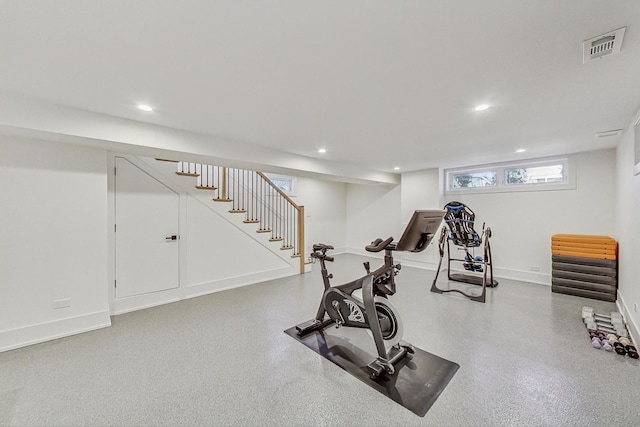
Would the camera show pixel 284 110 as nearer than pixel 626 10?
No

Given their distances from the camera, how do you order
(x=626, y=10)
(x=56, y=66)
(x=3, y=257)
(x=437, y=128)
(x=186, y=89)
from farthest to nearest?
(x=437, y=128)
(x=3, y=257)
(x=186, y=89)
(x=56, y=66)
(x=626, y=10)

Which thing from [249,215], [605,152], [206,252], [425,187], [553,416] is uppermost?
[605,152]

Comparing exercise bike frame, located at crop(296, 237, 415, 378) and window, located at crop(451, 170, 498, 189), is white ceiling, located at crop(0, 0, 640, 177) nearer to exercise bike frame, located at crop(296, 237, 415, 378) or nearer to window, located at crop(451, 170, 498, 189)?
exercise bike frame, located at crop(296, 237, 415, 378)

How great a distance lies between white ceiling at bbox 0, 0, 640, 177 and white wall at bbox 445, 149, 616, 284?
1.75 m

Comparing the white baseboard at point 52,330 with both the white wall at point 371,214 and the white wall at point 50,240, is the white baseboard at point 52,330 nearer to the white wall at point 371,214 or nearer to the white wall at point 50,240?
the white wall at point 50,240

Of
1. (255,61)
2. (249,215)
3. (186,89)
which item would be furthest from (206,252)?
(255,61)

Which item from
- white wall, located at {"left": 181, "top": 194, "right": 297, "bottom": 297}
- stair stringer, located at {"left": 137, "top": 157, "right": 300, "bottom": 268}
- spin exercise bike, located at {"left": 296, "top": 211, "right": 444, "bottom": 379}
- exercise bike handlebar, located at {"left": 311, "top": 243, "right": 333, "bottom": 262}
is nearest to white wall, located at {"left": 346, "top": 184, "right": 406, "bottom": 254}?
stair stringer, located at {"left": 137, "top": 157, "right": 300, "bottom": 268}

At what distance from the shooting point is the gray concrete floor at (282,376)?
1764 mm

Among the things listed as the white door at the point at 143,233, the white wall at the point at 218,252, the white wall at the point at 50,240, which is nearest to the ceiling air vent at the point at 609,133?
the white wall at the point at 218,252

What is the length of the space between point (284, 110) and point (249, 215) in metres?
3.67

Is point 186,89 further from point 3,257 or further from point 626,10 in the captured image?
point 626,10

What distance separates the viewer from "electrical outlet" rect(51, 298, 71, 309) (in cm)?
290

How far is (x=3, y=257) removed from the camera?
104 inches

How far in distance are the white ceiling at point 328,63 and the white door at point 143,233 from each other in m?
1.23
